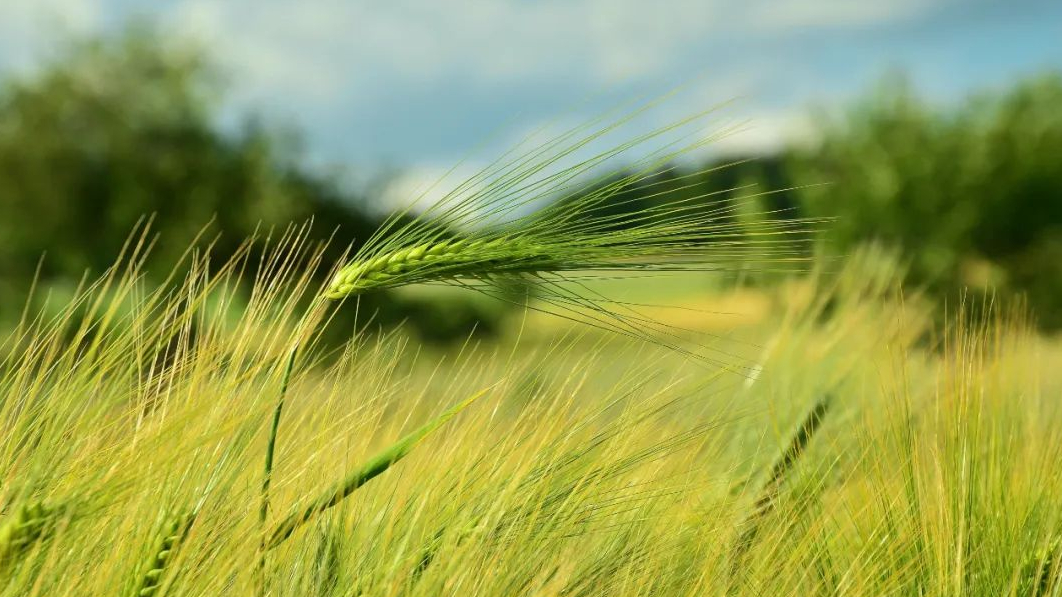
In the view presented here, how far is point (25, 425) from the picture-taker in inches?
51.9

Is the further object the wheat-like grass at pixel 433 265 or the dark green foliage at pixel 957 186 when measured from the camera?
the dark green foliage at pixel 957 186

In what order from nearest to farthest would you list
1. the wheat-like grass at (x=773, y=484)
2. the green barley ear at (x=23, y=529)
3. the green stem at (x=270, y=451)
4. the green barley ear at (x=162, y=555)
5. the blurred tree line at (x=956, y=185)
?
1. the green barley ear at (x=23, y=529)
2. the green barley ear at (x=162, y=555)
3. the green stem at (x=270, y=451)
4. the wheat-like grass at (x=773, y=484)
5. the blurred tree line at (x=956, y=185)

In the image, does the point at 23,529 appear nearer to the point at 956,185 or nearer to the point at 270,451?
the point at 270,451

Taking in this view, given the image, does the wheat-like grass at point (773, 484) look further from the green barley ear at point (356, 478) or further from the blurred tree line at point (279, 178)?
the blurred tree line at point (279, 178)

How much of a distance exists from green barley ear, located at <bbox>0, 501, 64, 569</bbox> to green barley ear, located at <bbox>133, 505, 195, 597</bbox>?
122 millimetres

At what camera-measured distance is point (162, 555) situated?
1.14 meters

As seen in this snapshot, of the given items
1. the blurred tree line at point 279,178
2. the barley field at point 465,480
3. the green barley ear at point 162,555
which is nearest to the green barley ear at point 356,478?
the barley field at point 465,480

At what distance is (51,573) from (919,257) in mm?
16444

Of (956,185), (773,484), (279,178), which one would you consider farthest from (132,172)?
(773,484)

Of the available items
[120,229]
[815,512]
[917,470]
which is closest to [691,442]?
[815,512]

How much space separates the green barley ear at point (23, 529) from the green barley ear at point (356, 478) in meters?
0.25

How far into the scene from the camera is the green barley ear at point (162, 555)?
1113 millimetres

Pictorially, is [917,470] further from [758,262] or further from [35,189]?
[35,189]

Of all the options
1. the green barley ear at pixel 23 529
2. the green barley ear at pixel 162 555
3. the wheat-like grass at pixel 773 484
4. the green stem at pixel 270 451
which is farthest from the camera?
the wheat-like grass at pixel 773 484
